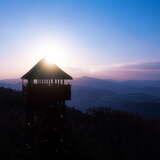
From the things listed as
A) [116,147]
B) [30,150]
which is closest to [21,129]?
[30,150]

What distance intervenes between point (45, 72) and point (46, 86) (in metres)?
1.19

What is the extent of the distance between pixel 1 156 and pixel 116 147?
65.8 feet

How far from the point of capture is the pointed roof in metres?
31.6

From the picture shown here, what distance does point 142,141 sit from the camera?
2175 inches

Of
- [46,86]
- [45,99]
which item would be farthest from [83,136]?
[46,86]

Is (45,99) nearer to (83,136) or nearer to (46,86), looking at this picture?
(46,86)

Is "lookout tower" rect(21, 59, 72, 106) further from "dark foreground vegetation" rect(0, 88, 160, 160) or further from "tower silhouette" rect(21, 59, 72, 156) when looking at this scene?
"dark foreground vegetation" rect(0, 88, 160, 160)

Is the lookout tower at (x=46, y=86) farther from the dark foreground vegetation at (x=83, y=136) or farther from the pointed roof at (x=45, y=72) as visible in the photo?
the dark foreground vegetation at (x=83, y=136)

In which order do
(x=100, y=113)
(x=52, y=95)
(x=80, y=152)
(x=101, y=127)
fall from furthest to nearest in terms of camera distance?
1. (x=100, y=113)
2. (x=101, y=127)
3. (x=80, y=152)
4. (x=52, y=95)

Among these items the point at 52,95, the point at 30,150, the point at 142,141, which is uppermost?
the point at 52,95

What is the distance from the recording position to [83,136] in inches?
1735

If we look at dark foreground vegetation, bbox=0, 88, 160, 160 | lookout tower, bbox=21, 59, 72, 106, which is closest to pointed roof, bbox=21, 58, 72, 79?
lookout tower, bbox=21, 59, 72, 106

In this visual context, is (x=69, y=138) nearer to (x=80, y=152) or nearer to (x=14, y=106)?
(x=80, y=152)

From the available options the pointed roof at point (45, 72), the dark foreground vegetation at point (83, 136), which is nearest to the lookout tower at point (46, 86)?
the pointed roof at point (45, 72)
